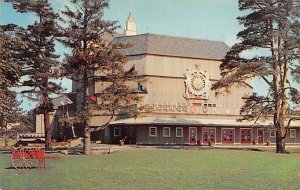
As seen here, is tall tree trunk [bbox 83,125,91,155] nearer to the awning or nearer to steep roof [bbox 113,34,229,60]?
the awning

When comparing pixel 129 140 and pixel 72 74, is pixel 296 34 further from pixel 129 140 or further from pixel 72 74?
pixel 129 140

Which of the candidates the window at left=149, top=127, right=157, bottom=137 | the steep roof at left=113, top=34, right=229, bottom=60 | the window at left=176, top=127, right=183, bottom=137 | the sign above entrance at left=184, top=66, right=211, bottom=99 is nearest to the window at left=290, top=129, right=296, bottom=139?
the sign above entrance at left=184, top=66, right=211, bottom=99

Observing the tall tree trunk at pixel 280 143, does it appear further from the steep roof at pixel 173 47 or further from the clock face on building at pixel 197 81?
the steep roof at pixel 173 47

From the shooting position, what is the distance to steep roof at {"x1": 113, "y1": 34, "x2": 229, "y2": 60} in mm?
59531

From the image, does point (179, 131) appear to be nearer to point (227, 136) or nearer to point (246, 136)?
point (227, 136)

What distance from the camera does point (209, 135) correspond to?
55.2 metres

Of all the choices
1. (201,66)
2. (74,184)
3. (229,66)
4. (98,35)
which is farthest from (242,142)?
(74,184)

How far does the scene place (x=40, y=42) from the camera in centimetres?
3791

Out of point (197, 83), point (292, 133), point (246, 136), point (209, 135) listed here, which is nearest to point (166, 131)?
point (209, 135)

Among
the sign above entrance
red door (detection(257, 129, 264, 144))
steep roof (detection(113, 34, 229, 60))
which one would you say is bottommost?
red door (detection(257, 129, 264, 144))

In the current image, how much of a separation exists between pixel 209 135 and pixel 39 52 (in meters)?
24.7

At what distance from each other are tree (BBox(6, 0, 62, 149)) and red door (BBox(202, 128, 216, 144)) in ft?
72.7

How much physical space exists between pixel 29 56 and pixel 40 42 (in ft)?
4.91

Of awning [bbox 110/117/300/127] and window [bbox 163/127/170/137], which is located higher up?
awning [bbox 110/117/300/127]
